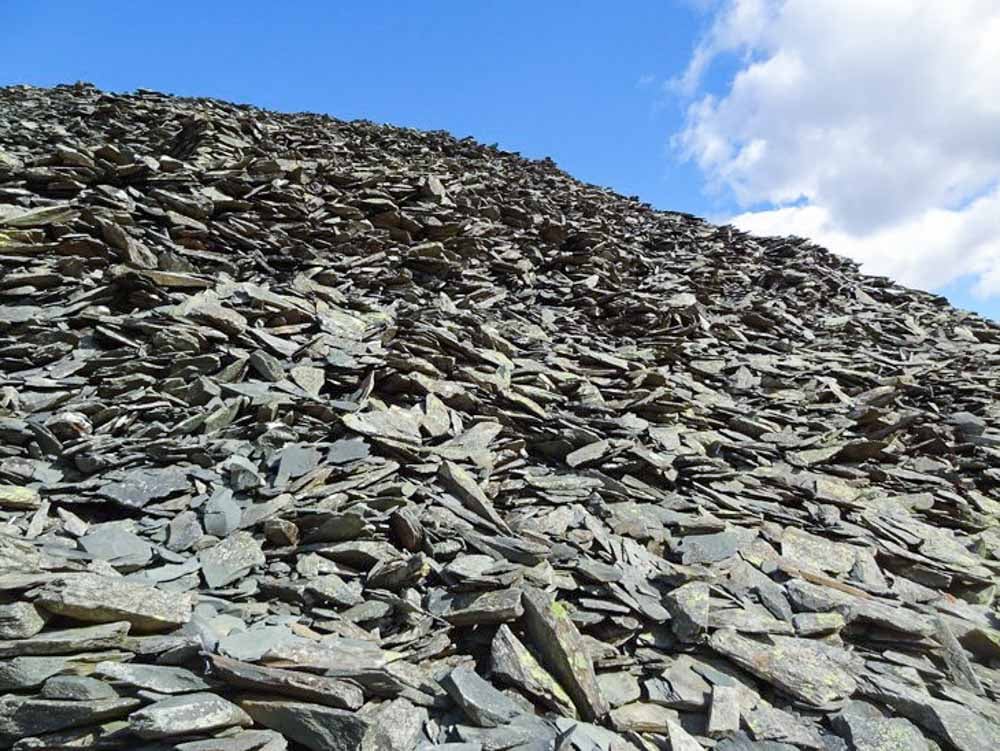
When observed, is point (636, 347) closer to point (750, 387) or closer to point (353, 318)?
point (750, 387)

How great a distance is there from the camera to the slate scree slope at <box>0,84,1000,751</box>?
418 centimetres

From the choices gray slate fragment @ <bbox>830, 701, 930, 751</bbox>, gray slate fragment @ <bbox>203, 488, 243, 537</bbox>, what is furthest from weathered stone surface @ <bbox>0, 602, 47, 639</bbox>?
gray slate fragment @ <bbox>830, 701, 930, 751</bbox>

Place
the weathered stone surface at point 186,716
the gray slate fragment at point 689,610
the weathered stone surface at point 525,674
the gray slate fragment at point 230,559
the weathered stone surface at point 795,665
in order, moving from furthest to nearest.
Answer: the gray slate fragment at point 689,610 → the gray slate fragment at point 230,559 → the weathered stone surface at point 795,665 → the weathered stone surface at point 525,674 → the weathered stone surface at point 186,716

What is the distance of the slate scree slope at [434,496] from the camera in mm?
4176

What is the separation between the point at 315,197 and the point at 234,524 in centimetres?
1137

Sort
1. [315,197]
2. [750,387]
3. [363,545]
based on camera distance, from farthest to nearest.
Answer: [315,197] → [750,387] → [363,545]

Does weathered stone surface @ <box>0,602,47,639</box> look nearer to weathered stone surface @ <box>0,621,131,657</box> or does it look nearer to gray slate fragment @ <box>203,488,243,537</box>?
weathered stone surface @ <box>0,621,131,657</box>

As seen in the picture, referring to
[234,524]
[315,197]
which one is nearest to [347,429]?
[234,524]

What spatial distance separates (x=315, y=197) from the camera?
15406 millimetres

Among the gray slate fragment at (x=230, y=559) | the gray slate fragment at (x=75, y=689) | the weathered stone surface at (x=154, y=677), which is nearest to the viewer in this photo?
the gray slate fragment at (x=75, y=689)

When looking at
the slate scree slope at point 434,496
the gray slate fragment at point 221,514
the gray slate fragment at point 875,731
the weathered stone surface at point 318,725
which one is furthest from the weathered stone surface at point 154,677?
the gray slate fragment at point 875,731

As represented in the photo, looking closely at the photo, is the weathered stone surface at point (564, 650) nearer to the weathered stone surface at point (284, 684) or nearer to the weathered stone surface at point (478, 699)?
the weathered stone surface at point (478, 699)

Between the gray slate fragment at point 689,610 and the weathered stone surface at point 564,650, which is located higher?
the gray slate fragment at point 689,610

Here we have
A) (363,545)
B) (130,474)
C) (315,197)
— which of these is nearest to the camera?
(363,545)
